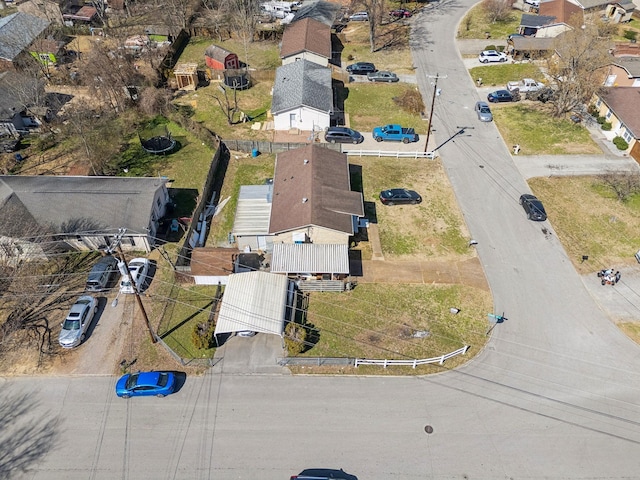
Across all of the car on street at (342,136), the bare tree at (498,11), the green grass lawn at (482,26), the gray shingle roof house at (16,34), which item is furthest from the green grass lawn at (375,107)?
the gray shingle roof house at (16,34)

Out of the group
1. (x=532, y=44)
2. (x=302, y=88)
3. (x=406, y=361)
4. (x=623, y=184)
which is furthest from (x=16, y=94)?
(x=532, y=44)

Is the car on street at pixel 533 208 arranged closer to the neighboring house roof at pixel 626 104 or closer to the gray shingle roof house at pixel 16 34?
the neighboring house roof at pixel 626 104

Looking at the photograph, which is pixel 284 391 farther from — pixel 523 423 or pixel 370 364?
pixel 523 423

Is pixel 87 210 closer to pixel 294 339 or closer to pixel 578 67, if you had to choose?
pixel 294 339

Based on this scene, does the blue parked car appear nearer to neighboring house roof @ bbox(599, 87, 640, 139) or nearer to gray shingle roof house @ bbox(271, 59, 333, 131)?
gray shingle roof house @ bbox(271, 59, 333, 131)

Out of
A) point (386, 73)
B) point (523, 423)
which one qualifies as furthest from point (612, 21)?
point (523, 423)

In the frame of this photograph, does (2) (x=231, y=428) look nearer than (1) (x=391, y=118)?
Yes

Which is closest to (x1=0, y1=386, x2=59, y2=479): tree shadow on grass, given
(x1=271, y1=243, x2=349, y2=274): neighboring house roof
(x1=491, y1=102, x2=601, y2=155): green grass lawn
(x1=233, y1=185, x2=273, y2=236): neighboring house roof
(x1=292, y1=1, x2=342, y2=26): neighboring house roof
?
(x1=271, y1=243, x2=349, y2=274): neighboring house roof

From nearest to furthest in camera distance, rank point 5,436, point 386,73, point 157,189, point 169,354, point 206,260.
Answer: point 5,436, point 169,354, point 206,260, point 157,189, point 386,73
